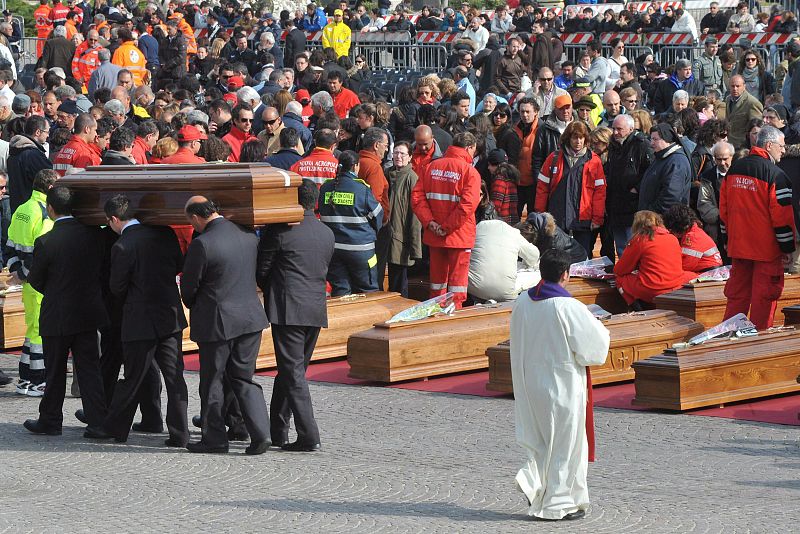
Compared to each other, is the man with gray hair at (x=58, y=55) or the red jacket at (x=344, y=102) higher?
the man with gray hair at (x=58, y=55)

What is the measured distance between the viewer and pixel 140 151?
48.2ft

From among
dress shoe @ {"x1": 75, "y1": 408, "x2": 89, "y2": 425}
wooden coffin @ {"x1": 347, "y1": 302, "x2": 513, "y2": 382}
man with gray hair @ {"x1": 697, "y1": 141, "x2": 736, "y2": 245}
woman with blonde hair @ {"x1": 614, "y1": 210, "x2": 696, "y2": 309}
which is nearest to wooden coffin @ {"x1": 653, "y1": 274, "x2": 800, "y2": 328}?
woman with blonde hair @ {"x1": 614, "y1": 210, "x2": 696, "y2": 309}

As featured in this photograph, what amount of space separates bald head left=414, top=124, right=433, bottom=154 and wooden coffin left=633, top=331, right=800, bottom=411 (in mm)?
4453

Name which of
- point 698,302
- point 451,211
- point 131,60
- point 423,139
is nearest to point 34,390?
point 451,211

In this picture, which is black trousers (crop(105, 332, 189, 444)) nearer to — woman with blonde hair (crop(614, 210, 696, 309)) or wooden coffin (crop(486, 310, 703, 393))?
wooden coffin (crop(486, 310, 703, 393))

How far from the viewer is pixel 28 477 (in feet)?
29.5

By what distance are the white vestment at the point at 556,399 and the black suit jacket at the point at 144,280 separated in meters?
2.69

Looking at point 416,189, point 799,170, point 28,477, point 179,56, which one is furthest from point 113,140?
point 179,56

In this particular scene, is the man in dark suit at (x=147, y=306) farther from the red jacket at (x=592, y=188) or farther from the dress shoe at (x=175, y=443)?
the red jacket at (x=592, y=188)

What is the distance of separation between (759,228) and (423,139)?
3.75 meters

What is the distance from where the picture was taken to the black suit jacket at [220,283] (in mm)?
9234

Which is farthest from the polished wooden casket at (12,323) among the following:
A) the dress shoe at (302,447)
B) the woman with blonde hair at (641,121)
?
the woman with blonde hair at (641,121)

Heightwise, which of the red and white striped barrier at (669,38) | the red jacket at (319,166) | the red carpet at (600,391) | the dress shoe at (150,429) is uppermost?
the red and white striped barrier at (669,38)

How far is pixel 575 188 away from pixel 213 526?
7.72m
